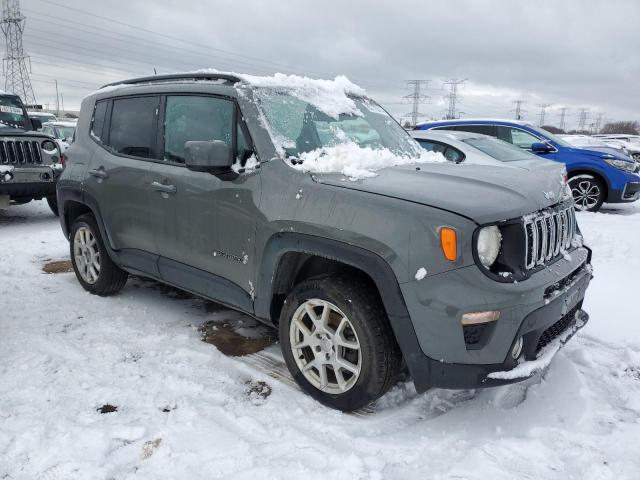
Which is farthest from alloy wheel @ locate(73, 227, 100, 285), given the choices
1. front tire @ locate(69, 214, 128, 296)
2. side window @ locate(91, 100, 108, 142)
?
side window @ locate(91, 100, 108, 142)

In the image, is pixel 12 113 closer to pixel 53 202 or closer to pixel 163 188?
pixel 53 202

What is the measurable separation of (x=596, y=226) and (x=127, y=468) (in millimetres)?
7392

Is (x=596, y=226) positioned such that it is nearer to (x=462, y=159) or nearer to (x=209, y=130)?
(x=462, y=159)

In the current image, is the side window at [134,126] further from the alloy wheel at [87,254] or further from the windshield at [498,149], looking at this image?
the windshield at [498,149]

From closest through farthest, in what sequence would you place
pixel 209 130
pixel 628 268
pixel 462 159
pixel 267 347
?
pixel 209 130 → pixel 267 347 → pixel 628 268 → pixel 462 159

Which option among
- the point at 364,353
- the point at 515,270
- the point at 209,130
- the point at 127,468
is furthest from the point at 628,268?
the point at 127,468

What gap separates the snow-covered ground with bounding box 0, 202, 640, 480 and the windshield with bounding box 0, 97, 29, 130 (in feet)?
19.9

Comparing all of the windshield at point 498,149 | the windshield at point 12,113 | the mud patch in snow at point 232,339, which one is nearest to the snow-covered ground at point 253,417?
the mud patch in snow at point 232,339

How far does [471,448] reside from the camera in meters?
2.43

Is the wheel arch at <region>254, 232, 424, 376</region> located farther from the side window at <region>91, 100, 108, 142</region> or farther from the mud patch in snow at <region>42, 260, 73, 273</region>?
the mud patch in snow at <region>42, 260, 73, 273</region>

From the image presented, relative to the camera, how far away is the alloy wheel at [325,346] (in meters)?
2.70

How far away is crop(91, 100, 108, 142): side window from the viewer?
14.5 ft

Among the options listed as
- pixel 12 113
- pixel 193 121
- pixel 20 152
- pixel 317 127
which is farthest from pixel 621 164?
pixel 12 113

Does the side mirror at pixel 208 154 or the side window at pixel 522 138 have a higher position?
the side mirror at pixel 208 154
